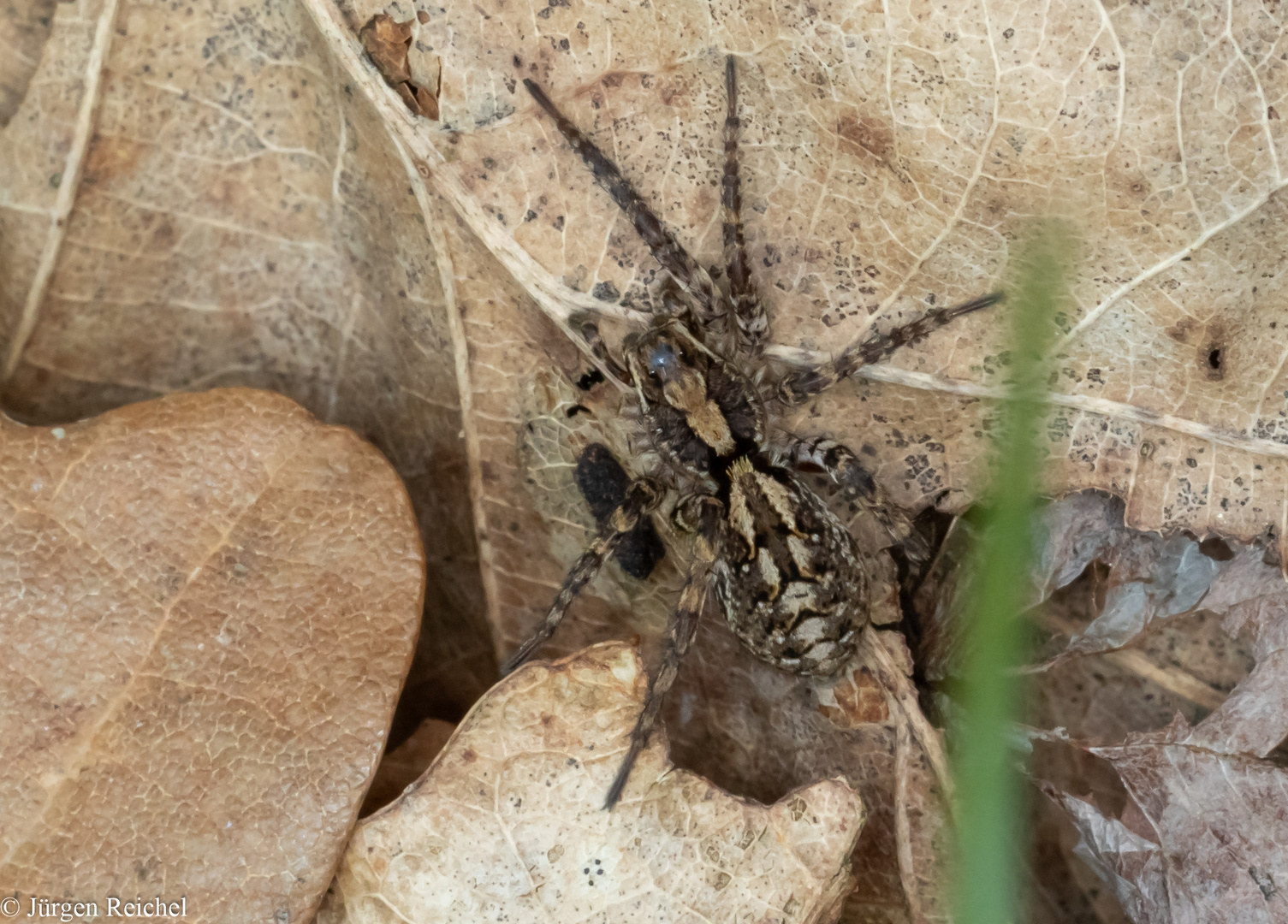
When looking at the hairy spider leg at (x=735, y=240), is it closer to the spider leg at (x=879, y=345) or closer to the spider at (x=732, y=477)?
the spider at (x=732, y=477)

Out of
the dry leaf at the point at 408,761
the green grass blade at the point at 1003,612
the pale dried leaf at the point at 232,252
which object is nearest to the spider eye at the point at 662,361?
the pale dried leaf at the point at 232,252

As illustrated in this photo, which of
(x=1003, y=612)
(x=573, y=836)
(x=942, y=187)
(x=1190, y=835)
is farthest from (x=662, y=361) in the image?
(x=1190, y=835)

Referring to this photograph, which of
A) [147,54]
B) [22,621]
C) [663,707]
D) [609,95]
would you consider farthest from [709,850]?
[147,54]

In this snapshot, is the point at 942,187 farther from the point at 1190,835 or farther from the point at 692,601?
the point at 1190,835

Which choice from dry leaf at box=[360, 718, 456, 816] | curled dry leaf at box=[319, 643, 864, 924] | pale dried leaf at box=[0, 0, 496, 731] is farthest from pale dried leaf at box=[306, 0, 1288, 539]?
dry leaf at box=[360, 718, 456, 816]

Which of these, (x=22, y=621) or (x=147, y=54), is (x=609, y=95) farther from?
(x=22, y=621)

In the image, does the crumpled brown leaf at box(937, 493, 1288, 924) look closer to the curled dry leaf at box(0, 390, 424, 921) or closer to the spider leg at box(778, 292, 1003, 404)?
the spider leg at box(778, 292, 1003, 404)
